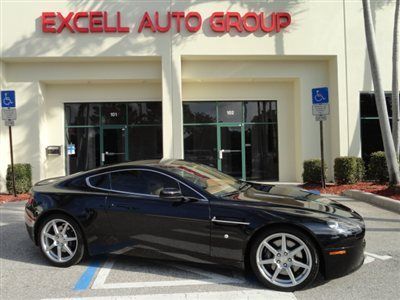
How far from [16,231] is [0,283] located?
2.81m

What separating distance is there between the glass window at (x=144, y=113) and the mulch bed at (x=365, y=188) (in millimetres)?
5842

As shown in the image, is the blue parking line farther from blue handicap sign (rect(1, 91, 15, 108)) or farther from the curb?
blue handicap sign (rect(1, 91, 15, 108))

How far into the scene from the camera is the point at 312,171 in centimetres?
1271

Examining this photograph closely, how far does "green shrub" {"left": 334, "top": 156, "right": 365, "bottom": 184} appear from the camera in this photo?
40.9 feet

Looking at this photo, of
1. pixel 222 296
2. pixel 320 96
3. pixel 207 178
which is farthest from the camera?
pixel 320 96

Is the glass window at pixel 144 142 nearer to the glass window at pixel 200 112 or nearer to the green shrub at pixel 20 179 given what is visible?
the glass window at pixel 200 112

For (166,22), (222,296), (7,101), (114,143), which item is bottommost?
(222,296)

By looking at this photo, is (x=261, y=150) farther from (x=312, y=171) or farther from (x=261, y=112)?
(x=312, y=171)

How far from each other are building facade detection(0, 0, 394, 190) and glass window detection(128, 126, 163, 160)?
1.4 inches

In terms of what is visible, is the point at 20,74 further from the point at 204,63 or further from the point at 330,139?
the point at 330,139

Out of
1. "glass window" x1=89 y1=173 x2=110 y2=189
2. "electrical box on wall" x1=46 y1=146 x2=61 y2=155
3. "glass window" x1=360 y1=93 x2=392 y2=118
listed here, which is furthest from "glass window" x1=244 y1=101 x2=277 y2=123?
"glass window" x1=89 y1=173 x2=110 y2=189

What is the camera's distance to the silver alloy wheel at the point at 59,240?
533cm

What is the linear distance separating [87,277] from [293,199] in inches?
107

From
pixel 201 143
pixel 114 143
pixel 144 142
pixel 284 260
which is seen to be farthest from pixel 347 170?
pixel 284 260
